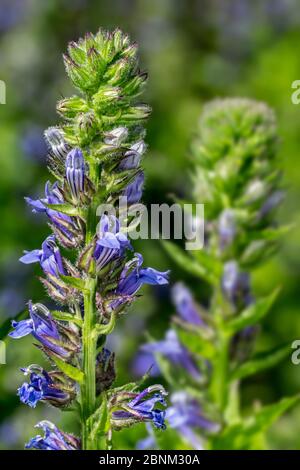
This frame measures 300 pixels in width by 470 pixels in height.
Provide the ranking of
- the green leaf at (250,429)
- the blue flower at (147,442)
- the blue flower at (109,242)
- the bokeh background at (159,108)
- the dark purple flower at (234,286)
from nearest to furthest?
1. the blue flower at (109,242)
2. the blue flower at (147,442)
3. the green leaf at (250,429)
4. the dark purple flower at (234,286)
5. the bokeh background at (159,108)

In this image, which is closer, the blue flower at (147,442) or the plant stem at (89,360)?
the plant stem at (89,360)

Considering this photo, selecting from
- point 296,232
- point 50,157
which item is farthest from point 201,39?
point 50,157

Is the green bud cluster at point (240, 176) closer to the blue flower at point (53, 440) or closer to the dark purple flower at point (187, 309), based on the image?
the dark purple flower at point (187, 309)

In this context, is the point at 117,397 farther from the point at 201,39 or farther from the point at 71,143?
the point at 201,39

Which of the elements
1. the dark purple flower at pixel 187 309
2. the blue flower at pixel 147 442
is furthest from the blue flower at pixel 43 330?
the dark purple flower at pixel 187 309

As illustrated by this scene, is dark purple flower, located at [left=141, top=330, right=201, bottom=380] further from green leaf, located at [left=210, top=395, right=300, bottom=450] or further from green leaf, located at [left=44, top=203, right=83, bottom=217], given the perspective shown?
green leaf, located at [left=44, top=203, right=83, bottom=217]

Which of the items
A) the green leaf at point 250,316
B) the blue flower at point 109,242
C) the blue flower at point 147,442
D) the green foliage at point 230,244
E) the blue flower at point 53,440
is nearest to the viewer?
the blue flower at point 109,242

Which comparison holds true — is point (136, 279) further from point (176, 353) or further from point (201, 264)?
point (176, 353)

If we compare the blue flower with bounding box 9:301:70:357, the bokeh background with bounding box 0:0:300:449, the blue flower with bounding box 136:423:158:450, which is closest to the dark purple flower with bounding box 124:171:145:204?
the blue flower with bounding box 9:301:70:357
